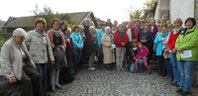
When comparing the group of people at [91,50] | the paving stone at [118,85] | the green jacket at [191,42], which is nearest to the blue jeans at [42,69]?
the group of people at [91,50]

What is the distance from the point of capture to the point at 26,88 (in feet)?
10.3

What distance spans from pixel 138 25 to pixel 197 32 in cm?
378

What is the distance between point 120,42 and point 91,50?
133 centimetres

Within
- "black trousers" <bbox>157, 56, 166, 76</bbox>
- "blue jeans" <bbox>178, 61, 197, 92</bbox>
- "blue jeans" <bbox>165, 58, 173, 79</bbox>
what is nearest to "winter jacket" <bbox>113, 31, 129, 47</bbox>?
"black trousers" <bbox>157, 56, 166, 76</bbox>

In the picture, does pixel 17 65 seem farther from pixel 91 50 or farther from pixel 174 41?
pixel 174 41

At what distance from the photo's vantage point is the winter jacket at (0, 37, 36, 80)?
296 centimetres

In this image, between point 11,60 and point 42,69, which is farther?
point 42,69

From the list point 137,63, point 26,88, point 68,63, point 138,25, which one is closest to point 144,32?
point 138,25

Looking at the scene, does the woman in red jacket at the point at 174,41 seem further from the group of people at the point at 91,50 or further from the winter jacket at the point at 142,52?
the winter jacket at the point at 142,52

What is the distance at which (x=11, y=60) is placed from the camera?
309 cm

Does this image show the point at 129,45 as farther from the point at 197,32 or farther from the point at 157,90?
the point at 197,32

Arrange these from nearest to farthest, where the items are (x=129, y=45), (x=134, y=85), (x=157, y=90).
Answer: (x=157, y=90) < (x=134, y=85) < (x=129, y=45)

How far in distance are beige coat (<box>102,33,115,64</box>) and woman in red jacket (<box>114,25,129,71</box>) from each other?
0.90ft

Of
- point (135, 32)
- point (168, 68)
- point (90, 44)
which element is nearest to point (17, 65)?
point (90, 44)
